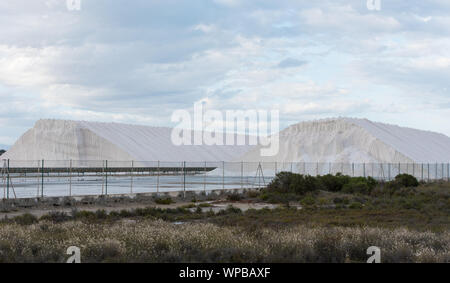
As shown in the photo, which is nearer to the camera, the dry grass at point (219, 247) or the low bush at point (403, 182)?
the dry grass at point (219, 247)

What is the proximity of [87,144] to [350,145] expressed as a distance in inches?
2070

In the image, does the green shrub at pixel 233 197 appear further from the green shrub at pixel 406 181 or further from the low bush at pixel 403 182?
the green shrub at pixel 406 181

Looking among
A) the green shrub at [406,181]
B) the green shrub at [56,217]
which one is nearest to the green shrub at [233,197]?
the green shrub at [56,217]

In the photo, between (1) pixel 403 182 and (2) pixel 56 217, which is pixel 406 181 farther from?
(2) pixel 56 217

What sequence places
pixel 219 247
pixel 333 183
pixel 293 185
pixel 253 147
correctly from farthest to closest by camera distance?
pixel 253 147 → pixel 333 183 → pixel 293 185 → pixel 219 247

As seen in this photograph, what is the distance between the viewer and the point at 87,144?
99375 mm

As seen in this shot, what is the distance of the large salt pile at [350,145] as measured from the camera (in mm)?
67312

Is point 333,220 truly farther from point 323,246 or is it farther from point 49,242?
point 49,242

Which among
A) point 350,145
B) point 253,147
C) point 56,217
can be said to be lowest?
point 56,217

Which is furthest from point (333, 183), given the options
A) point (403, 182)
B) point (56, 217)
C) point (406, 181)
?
point (56, 217)

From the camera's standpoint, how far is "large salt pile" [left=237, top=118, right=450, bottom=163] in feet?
221

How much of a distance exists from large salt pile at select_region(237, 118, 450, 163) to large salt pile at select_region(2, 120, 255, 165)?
97.2 feet

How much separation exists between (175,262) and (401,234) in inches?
234

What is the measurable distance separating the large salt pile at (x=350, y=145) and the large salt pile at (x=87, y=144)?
97.2 ft
